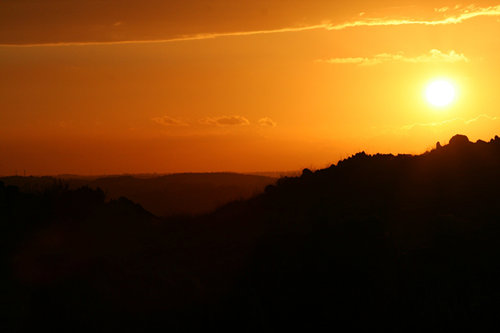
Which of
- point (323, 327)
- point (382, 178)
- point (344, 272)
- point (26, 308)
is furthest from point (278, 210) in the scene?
point (26, 308)

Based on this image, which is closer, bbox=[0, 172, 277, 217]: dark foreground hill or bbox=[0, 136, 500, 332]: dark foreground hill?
bbox=[0, 136, 500, 332]: dark foreground hill

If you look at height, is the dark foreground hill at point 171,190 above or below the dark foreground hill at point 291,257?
above

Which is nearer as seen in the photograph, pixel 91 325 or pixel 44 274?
pixel 91 325

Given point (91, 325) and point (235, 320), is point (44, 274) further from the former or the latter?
point (235, 320)

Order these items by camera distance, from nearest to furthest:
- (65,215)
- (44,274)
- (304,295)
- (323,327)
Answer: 1. (323,327)
2. (304,295)
3. (44,274)
4. (65,215)

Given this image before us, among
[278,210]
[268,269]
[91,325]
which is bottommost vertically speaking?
[91,325]

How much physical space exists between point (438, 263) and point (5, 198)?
41.1 ft

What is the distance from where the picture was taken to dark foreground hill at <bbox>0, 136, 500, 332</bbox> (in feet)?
45.4

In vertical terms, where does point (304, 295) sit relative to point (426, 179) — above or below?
below

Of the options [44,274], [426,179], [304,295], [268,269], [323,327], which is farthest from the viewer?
[426,179]

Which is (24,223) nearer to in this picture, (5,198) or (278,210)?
(5,198)

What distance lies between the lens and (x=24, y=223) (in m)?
19.3

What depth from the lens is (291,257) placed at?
15547 mm

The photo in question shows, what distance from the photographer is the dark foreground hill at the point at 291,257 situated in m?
13.8
